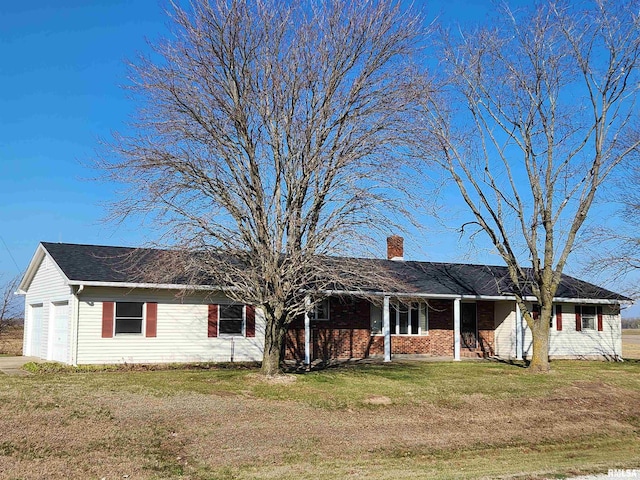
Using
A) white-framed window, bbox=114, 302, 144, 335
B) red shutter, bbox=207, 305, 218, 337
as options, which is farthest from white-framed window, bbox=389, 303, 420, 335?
white-framed window, bbox=114, 302, 144, 335

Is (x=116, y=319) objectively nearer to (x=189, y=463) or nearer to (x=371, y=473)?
(x=189, y=463)

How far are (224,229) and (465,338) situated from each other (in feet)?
47.7

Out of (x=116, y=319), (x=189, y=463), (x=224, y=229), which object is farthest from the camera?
(x=116, y=319)

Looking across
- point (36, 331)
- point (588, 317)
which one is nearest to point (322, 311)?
point (36, 331)

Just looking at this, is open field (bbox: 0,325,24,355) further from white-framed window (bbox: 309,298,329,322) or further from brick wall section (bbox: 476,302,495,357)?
brick wall section (bbox: 476,302,495,357)

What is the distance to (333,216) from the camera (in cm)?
1650

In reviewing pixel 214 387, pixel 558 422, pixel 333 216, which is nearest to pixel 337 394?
pixel 214 387

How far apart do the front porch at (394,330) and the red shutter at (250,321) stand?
60.1 inches

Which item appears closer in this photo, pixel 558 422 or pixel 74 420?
pixel 74 420

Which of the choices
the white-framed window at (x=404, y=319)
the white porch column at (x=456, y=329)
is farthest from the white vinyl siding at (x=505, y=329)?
the white-framed window at (x=404, y=319)

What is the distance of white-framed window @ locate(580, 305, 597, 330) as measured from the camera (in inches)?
1131

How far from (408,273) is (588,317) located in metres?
8.16

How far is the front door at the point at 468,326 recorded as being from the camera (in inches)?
1085

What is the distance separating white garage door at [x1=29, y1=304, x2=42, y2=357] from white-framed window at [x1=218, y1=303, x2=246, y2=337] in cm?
656
